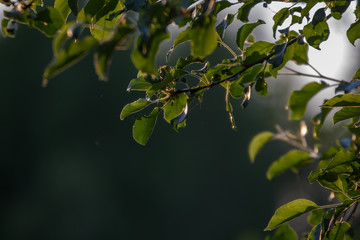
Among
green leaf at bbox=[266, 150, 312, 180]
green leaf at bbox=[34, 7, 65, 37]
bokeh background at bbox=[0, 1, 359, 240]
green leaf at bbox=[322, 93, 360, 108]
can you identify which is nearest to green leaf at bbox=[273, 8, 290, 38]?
green leaf at bbox=[322, 93, 360, 108]

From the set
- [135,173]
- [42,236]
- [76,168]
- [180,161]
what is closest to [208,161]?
[180,161]

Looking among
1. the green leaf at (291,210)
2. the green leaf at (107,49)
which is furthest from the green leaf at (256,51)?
the green leaf at (107,49)

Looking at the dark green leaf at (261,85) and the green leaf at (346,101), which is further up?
the dark green leaf at (261,85)

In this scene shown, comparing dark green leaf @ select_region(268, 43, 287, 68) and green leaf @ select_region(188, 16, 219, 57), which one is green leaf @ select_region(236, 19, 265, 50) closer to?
dark green leaf @ select_region(268, 43, 287, 68)

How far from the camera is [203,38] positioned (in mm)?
520

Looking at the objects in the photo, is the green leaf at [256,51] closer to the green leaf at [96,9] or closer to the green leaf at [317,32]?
the green leaf at [317,32]

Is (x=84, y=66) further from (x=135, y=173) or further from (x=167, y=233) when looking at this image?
(x=167, y=233)

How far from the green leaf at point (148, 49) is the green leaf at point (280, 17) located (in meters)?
0.40

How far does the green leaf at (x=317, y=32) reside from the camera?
2.75 ft

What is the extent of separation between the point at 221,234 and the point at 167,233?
1.61m

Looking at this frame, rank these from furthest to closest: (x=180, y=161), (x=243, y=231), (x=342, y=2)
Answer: (x=180, y=161), (x=243, y=231), (x=342, y=2)

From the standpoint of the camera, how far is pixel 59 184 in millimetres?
14602

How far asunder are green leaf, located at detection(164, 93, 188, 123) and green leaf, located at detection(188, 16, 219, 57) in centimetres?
26

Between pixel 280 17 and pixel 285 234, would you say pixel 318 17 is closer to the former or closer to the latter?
pixel 280 17
